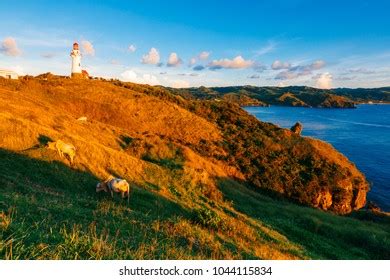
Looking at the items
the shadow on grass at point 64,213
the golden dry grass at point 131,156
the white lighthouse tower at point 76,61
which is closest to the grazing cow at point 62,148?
the golden dry grass at point 131,156

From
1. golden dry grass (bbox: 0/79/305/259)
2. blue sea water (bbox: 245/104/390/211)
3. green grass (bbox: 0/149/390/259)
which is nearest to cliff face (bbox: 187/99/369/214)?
golden dry grass (bbox: 0/79/305/259)

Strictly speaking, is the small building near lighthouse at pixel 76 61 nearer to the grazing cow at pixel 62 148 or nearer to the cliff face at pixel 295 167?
the cliff face at pixel 295 167

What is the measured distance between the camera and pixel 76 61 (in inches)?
3054

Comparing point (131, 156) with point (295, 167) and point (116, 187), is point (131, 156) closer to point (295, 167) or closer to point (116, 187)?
point (116, 187)

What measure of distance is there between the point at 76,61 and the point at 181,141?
3676cm

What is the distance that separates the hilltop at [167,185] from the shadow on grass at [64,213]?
57mm

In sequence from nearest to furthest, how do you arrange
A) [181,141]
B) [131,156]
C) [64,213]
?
[64,213] → [131,156] → [181,141]

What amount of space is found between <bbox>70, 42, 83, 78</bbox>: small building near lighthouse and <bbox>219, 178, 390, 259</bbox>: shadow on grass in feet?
168

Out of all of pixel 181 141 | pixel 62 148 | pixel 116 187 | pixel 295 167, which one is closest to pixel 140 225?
pixel 116 187

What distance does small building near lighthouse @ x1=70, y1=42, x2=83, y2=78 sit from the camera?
76562 millimetres

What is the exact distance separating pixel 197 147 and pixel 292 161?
47.8ft

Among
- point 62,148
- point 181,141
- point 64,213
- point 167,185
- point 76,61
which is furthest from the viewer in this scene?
point 76,61

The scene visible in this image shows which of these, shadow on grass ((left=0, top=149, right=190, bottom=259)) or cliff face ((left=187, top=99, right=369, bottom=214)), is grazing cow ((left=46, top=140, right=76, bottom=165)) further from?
cliff face ((left=187, top=99, right=369, bottom=214))
